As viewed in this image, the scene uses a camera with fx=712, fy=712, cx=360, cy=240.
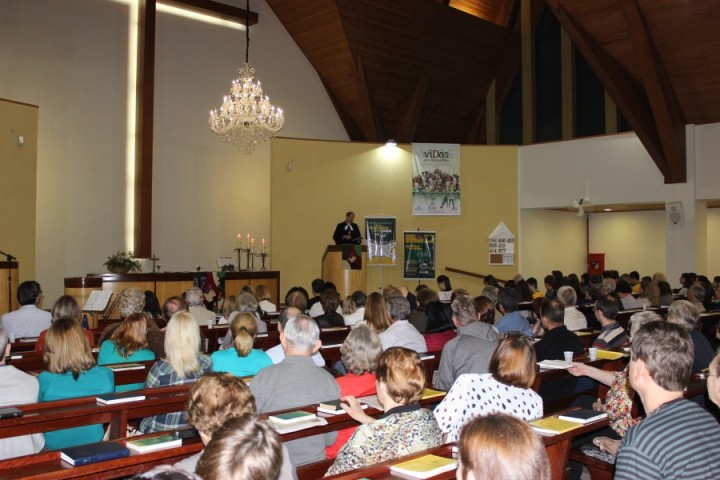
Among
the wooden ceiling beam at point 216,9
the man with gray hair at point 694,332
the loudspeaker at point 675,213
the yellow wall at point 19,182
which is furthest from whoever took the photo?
the wooden ceiling beam at point 216,9

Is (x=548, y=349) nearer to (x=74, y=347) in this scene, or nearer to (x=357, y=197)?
(x=74, y=347)

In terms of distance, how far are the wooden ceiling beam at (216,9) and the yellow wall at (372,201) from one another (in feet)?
8.44

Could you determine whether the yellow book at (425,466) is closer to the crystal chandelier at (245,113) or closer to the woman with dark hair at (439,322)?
the woman with dark hair at (439,322)

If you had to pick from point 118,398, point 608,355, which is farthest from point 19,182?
point 608,355

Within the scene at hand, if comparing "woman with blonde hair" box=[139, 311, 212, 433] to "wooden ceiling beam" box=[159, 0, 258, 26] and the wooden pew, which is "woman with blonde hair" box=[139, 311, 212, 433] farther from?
"wooden ceiling beam" box=[159, 0, 258, 26]

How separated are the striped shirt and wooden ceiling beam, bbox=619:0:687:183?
979cm

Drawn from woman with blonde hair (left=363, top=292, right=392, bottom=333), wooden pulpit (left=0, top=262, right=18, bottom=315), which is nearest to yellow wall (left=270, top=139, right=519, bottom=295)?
wooden pulpit (left=0, top=262, right=18, bottom=315)

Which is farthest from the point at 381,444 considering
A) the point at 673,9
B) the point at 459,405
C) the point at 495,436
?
the point at 673,9

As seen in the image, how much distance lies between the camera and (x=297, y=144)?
12945mm

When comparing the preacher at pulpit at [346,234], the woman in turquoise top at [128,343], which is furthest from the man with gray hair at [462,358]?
the preacher at pulpit at [346,234]

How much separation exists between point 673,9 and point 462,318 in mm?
7814

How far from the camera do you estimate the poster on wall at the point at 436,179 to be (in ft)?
44.3

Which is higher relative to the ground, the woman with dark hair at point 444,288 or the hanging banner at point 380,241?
the hanging banner at point 380,241

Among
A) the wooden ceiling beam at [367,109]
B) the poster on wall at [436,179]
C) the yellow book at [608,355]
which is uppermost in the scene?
the wooden ceiling beam at [367,109]
